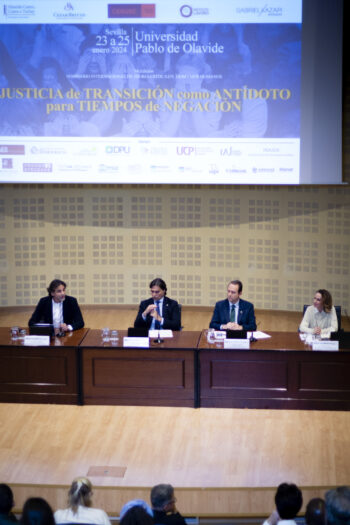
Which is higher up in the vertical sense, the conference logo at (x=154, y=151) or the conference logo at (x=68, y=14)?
the conference logo at (x=68, y=14)

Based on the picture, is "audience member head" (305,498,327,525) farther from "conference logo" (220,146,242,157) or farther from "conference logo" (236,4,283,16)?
"conference logo" (236,4,283,16)

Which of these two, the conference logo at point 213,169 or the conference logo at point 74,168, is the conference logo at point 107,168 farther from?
the conference logo at point 213,169

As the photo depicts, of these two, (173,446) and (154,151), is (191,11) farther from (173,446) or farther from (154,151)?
(173,446)

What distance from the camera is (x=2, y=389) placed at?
6.69 meters

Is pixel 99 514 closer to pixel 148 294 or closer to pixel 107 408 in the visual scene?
pixel 107 408

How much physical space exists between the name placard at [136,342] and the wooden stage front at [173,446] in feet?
2.05

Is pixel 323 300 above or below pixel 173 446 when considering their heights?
above

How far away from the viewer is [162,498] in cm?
344

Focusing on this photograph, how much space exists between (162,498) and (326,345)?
10.9ft

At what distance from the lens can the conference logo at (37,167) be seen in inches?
330

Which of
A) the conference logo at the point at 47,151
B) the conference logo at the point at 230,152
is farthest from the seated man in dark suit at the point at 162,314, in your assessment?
the conference logo at the point at 47,151

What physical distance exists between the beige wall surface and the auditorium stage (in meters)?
4.15

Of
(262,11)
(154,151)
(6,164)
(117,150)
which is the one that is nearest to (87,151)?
(117,150)

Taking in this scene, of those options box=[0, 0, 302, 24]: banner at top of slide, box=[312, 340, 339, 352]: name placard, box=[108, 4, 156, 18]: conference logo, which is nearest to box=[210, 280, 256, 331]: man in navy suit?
box=[312, 340, 339, 352]: name placard
